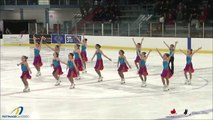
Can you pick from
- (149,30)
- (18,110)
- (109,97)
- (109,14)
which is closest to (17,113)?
(18,110)

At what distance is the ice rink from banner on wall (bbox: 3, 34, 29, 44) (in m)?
15.4

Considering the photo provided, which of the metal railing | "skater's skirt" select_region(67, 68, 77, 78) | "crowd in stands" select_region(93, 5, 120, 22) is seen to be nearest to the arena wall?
the metal railing

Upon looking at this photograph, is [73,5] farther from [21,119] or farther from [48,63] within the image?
[21,119]

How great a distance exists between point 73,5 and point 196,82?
976 inches

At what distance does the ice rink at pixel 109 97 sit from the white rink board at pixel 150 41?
6852 mm

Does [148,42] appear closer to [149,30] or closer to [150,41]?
[150,41]

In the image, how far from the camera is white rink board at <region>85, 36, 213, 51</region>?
74.1 feet

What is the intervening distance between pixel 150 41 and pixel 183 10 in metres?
3.64

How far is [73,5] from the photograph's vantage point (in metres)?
36.8

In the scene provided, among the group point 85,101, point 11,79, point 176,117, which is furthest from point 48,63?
point 176,117

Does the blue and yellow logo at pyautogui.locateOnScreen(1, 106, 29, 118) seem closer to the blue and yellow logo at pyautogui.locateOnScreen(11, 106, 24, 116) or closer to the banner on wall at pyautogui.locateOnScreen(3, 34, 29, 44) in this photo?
the blue and yellow logo at pyautogui.locateOnScreen(11, 106, 24, 116)

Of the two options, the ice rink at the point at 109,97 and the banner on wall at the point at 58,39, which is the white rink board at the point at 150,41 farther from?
the ice rink at the point at 109,97

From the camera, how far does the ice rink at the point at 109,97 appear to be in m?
9.06

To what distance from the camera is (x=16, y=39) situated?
31453 millimetres
